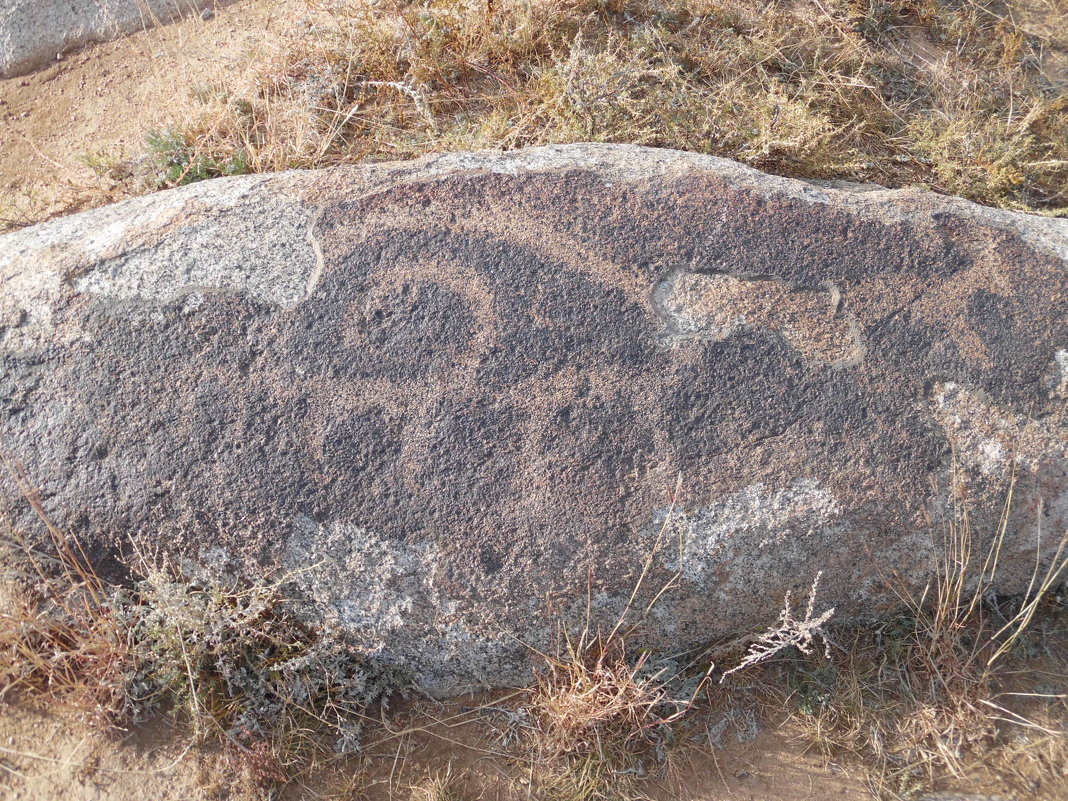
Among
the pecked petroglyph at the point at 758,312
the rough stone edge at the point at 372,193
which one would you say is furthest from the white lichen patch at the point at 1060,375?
the pecked petroglyph at the point at 758,312

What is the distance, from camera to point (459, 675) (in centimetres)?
190

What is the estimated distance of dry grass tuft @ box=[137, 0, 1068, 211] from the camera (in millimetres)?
2982

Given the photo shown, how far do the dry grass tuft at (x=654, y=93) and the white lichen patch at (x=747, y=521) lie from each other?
1595 millimetres

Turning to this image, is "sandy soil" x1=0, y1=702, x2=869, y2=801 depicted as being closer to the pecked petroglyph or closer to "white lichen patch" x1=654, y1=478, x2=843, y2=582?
"white lichen patch" x1=654, y1=478, x2=843, y2=582

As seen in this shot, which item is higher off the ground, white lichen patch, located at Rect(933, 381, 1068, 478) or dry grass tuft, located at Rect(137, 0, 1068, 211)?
dry grass tuft, located at Rect(137, 0, 1068, 211)

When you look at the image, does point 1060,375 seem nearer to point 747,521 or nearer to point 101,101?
point 747,521

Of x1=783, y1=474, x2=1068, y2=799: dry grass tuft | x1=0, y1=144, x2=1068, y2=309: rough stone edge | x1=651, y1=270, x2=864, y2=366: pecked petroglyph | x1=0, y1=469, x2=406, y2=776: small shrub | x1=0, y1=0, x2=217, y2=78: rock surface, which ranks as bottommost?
x1=783, y1=474, x2=1068, y2=799: dry grass tuft

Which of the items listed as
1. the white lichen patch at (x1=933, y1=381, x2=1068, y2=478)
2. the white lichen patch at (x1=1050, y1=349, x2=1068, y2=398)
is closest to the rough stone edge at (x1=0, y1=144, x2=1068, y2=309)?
the white lichen patch at (x1=1050, y1=349, x2=1068, y2=398)

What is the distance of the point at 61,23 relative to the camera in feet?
12.5

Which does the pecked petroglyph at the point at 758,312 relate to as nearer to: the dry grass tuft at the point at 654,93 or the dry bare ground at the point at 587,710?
the dry bare ground at the point at 587,710

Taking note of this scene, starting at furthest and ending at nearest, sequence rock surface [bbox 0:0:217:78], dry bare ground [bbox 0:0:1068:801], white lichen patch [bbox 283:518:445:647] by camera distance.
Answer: rock surface [bbox 0:0:217:78] → dry bare ground [bbox 0:0:1068:801] → white lichen patch [bbox 283:518:445:647]

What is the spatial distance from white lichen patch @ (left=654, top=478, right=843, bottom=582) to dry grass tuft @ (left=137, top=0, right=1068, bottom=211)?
159cm

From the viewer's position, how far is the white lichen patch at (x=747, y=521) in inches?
67.6

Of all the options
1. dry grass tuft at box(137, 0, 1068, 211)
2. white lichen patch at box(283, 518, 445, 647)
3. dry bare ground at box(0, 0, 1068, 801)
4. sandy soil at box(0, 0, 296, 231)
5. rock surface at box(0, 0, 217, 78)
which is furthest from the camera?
rock surface at box(0, 0, 217, 78)
